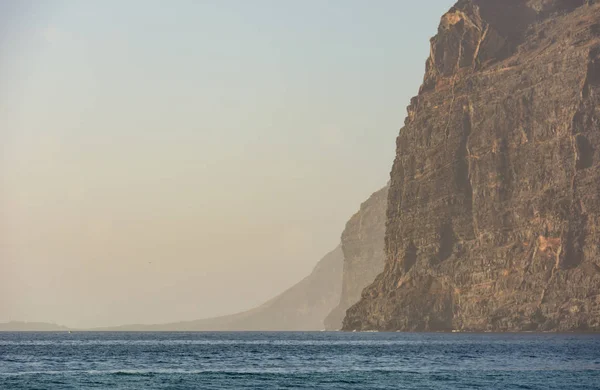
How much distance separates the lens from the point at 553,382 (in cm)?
7750

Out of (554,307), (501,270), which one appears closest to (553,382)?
(554,307)

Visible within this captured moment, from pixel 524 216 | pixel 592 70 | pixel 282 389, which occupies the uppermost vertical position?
pixel 592 70

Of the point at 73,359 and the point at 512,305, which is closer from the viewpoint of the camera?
the point at 73,359

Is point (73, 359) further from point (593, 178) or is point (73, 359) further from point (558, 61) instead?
point (558, 61)

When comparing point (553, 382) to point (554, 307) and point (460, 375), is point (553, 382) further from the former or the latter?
point (554, 307)

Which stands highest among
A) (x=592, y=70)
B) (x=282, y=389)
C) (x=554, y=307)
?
(x=592, y=70)

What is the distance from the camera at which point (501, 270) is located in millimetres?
198125

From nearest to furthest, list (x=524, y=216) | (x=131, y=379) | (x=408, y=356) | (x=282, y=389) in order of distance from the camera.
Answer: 1. (x=282, y=389)
2. (x=131, y=379)
3. (x=408, y=356)
4. (x=524, y=216)

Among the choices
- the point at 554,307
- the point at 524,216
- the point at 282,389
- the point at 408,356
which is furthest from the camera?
the point at 524,216

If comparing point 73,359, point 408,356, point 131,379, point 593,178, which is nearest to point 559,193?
point 593,178

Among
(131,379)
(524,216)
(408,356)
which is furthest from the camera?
(524,216)

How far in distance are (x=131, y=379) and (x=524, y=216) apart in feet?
418

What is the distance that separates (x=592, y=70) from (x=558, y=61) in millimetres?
9806

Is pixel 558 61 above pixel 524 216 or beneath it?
above
